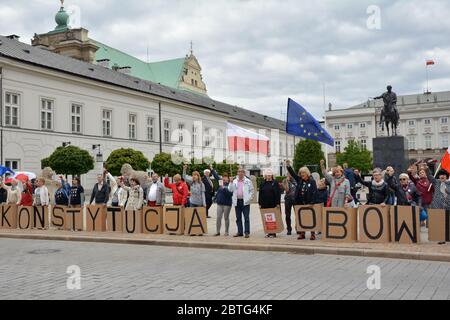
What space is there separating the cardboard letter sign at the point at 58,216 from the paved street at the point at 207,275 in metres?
4.27

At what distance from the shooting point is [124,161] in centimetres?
3878

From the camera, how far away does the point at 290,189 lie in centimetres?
1362

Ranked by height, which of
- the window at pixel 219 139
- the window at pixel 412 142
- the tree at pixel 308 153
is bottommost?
the tree at pixel 308 153

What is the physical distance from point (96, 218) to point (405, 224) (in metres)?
9.05

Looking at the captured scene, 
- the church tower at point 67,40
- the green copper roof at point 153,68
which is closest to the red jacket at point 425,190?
the church tower at point 67,40

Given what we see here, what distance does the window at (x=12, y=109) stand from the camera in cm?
3622

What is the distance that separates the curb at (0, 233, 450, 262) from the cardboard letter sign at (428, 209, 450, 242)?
168 cm

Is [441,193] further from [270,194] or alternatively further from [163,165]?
[163,165]

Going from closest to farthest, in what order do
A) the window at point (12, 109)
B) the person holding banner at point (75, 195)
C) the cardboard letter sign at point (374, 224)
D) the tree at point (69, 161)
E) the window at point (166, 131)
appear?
the cardboard letter sign at point (374, 224)
the person holding banner at point (75, 195)
the tree at point (69, 161)
the window at point (12, 109)
the window at point (166, 131)

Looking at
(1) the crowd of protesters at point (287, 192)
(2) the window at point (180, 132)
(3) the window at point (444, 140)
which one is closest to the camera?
(1) the crowd of protesters at point (287, 192)

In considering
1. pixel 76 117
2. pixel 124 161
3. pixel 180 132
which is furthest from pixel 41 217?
pixel 180 132

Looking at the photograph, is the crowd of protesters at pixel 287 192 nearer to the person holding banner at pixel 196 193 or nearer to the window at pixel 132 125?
the person holding banner at pixel 196 193
